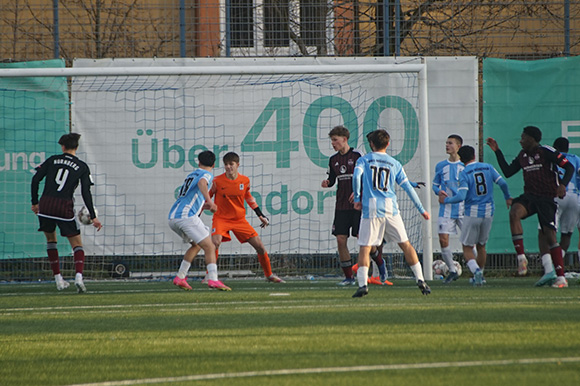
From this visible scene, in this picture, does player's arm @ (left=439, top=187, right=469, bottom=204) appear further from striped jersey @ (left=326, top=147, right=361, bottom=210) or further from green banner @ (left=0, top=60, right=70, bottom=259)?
green banner @ (left=0, top=60, right=70, bottom=259)

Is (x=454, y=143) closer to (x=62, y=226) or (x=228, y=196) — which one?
(x=228, y=196)

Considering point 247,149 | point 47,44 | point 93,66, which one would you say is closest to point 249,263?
point 247,149

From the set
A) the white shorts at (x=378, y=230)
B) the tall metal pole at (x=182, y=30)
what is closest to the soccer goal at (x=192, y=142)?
the tall metal pole at (x=182, y=30)

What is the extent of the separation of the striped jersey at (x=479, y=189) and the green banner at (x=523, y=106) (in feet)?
10.1

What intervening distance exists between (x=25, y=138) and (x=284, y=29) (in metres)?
4.83

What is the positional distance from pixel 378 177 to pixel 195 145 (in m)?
6.10

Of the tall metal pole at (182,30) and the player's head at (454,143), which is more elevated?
the tall metal pole at (182,30)

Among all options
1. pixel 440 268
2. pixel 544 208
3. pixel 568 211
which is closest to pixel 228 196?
pixel 440 268

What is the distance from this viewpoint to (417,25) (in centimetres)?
1516

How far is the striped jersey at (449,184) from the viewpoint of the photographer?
12.6m

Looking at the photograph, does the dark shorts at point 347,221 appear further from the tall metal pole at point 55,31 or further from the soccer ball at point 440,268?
the tall metal pole at point 55,31

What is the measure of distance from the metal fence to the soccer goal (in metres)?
0.40

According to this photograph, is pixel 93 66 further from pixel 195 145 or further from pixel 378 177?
pixel 378 177

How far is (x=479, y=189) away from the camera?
11453 mm
